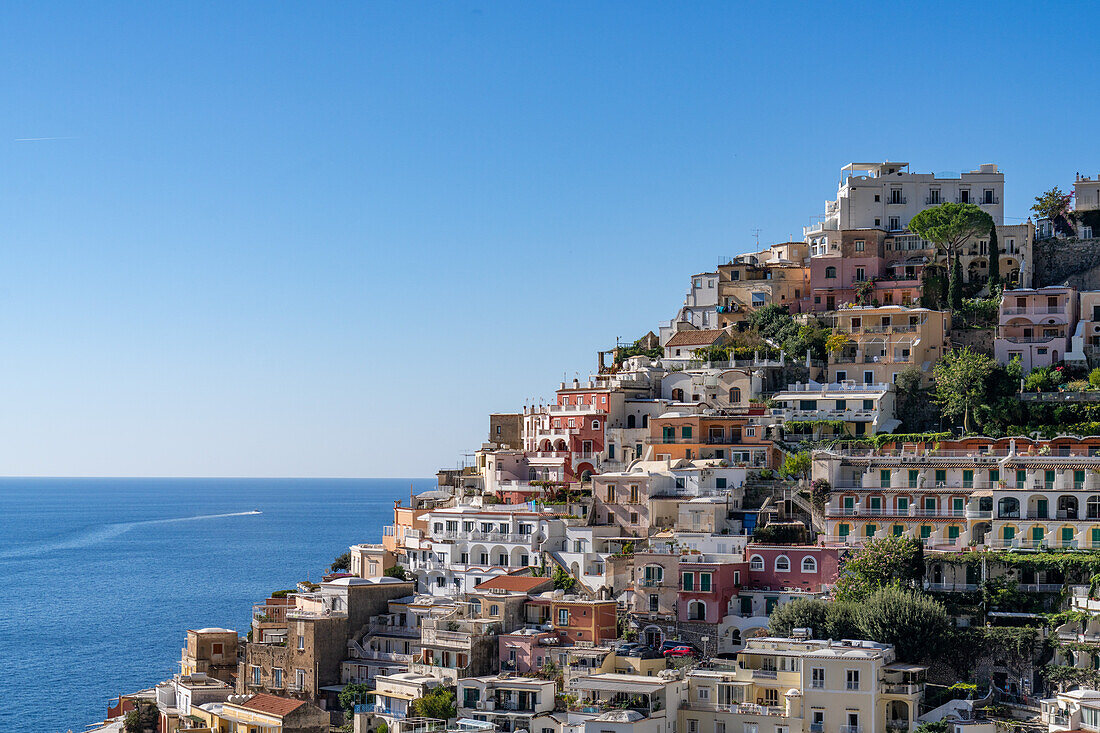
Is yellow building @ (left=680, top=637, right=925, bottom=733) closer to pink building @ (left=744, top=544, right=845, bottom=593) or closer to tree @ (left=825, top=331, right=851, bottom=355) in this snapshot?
pink building @ (left=744, top=544, right=845, bottom=593)

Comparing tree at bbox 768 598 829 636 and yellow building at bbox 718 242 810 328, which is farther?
yellow building at bbox 718 242 810 328

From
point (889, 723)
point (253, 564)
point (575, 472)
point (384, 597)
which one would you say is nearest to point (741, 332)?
point (575, 472)

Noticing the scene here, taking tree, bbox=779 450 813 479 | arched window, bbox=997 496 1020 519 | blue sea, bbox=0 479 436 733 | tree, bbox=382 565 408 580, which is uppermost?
tree, bbox=779 450 813 479

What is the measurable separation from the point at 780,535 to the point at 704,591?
4852mm

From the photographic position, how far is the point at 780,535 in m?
55.7

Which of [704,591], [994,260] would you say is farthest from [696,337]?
[704,591]

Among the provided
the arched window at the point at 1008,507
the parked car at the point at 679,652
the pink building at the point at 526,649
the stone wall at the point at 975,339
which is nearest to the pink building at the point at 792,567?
the parked car at the point at 679,652

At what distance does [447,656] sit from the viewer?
52.8 meters

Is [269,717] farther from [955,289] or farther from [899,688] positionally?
[955,289]

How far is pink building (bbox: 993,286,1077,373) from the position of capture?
212 feet

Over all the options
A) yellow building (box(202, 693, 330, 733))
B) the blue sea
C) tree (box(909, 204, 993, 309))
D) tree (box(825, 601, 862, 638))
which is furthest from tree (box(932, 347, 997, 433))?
the blue sea

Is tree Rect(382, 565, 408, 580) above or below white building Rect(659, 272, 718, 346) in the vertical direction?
below

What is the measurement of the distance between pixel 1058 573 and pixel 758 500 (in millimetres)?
13100

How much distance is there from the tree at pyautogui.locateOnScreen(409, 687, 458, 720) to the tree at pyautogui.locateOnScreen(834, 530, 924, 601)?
567 inches
